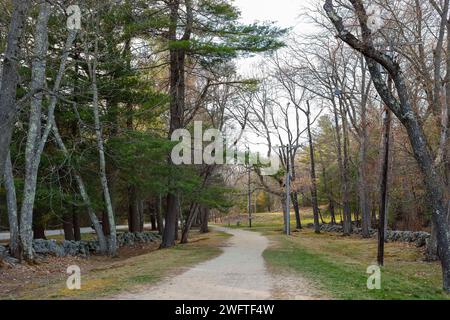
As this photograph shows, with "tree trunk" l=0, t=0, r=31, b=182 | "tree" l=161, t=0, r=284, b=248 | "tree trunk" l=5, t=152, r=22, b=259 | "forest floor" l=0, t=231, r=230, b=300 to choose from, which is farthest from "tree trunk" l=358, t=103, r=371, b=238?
"tree trunk" l=0, t=0, r=31, b=182

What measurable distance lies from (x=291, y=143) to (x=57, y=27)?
28375 millimetres

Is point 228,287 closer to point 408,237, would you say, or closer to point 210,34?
point 210,34

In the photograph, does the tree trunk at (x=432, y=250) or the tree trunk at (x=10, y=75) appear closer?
the tree trunk at (x=10, y=75)

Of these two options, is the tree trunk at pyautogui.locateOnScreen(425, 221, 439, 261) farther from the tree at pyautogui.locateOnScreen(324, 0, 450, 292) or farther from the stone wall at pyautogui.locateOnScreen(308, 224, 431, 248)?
the tree at pyautogui.locateOnScreen(324, 0, 450, 292)

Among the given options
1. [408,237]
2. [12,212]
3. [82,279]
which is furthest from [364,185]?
[82,279]

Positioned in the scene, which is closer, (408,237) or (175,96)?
(175,96)

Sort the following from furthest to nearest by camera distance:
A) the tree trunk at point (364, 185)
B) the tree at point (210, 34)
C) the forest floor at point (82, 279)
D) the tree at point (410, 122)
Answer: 1. the tree trunk at point (364, 185)
2. the tree at point (210, 34)
3. the tree at point (410, 122)
4. the forest floor at point (82, 279)

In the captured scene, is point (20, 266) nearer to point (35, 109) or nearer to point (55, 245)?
point (55, 245)

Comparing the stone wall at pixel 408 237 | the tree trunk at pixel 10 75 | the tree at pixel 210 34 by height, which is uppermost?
the tree at pixel 210 34

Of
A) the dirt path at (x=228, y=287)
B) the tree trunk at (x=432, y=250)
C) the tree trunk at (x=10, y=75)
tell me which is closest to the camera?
the dirt path at (x=228, y=287)

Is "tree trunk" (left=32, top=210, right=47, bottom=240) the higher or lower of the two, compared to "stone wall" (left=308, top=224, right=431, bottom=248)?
higher

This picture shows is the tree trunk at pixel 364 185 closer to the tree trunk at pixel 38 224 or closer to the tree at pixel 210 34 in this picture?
the tree at pixel 210 34

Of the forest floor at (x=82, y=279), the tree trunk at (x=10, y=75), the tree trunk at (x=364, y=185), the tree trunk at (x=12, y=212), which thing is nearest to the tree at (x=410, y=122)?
the forest floor at (x=82, y=279)
